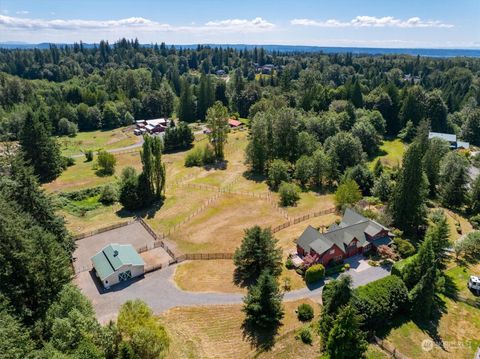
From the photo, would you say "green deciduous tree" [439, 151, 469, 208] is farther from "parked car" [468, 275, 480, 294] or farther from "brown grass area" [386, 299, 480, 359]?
"brown grass area" [386, 299, 480, 359]

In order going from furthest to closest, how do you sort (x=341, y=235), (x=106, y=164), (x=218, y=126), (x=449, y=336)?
(x=218, y=126) → (x=106, y=164) → (x=341, y=235) → (x=449, y=336)

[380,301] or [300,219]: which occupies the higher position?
[380,301]

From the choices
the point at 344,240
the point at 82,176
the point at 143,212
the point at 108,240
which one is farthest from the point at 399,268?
the point at 82,176

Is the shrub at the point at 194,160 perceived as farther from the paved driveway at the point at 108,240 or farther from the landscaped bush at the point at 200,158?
the paved driveway at the point at 108,240

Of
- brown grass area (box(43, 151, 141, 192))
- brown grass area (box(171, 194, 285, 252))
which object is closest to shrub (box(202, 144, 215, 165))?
brown grass area (box(43, 151, 141, 192))

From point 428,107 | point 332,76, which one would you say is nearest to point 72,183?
point 428,107

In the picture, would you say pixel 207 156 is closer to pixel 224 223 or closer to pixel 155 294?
pixel 224 223

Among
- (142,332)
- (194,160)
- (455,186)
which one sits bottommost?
(194,160)

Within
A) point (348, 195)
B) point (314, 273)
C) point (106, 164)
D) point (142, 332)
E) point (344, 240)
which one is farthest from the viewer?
point (106, 164)
